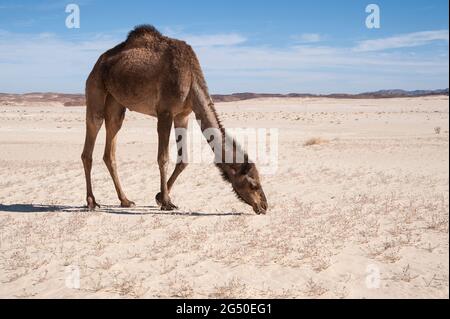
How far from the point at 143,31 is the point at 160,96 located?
5.21 ft

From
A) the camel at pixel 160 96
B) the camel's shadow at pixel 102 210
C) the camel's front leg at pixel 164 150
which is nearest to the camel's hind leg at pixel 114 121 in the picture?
the camel at pixel 160 96

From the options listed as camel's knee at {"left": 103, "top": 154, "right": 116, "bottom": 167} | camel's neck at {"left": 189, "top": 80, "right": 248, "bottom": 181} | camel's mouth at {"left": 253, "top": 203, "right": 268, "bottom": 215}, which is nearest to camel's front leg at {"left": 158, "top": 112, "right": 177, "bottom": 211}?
camel's neck at {"left": 189, "top": 80, "right": 248, "bottom": 181}

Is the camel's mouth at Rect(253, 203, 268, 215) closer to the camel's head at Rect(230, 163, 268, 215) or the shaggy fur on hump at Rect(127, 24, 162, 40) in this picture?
the camel's head at Rect(230, 163, 268, 215)

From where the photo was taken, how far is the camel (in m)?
7.40

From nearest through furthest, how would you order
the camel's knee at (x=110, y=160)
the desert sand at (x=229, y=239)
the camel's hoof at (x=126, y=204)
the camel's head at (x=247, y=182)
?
the desert sand at (x=229, y=239) → the camel's head at (x=247, y=182) → the camel's hoof at (x=126, y=204) → the camel's knee at (x=110, y=160)

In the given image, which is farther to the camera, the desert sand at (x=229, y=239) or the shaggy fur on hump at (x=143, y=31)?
the shaggy fur on hump at (x=143, y=31)

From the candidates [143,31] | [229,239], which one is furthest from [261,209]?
[143,31]

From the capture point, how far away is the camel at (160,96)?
7398 millimetres

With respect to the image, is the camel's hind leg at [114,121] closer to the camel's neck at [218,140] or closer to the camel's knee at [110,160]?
the camel's knee at [110,160]

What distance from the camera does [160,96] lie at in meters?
7.76

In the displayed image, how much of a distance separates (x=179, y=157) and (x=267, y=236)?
2.89m

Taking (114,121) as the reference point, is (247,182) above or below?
below

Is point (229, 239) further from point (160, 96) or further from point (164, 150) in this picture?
point (160, 96)
